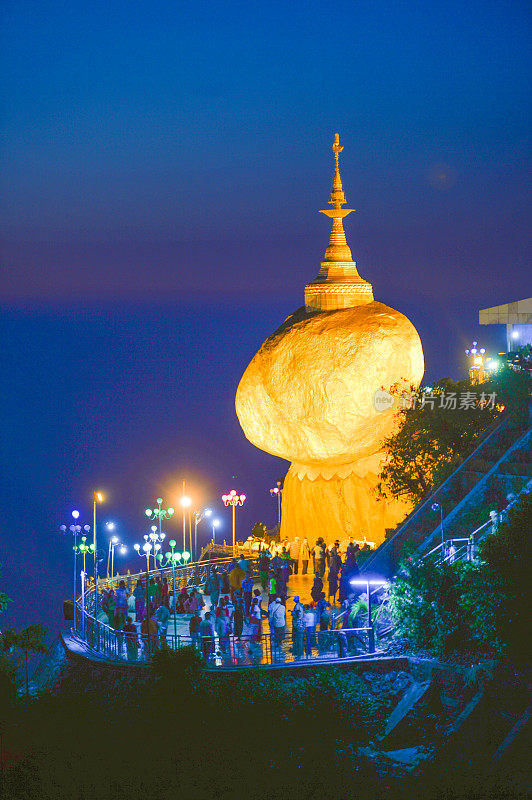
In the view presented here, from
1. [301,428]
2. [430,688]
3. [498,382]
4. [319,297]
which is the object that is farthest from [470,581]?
[319,297]

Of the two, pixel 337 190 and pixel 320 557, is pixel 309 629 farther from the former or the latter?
pixel 337 190

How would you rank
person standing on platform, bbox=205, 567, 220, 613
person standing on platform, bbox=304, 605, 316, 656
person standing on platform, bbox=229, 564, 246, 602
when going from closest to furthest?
person standing on platform, bbox=304, 605, 316, 656
person standing on platform, bbox=205, 567, 220, 613
person standing on platform, bbox=229, 564, 246, 602

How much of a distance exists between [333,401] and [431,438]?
5.50 m

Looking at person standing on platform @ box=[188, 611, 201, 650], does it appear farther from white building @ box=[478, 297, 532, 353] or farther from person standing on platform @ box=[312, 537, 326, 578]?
white building @ box=[478, 297, 532, 353]

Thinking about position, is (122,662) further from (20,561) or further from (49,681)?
(20,561)

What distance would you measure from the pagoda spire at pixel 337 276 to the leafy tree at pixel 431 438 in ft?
23.7

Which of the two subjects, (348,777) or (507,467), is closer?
(348,777)

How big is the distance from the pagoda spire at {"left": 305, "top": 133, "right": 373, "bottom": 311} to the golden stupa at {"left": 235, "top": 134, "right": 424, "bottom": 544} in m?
0.05

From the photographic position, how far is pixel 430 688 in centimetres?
1817

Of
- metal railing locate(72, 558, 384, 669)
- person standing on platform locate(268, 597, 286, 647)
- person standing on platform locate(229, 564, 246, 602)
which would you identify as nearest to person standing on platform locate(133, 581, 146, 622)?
metal railing locate(72, 558, 384, 669)

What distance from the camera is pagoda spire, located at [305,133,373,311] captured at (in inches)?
1356

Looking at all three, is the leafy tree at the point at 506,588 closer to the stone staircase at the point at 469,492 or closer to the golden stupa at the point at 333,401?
the stone staircase at the point at 469,492

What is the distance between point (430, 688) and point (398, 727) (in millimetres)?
881

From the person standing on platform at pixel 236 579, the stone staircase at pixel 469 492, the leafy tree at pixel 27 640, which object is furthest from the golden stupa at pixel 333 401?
the leafy tree at pixel 27 640
